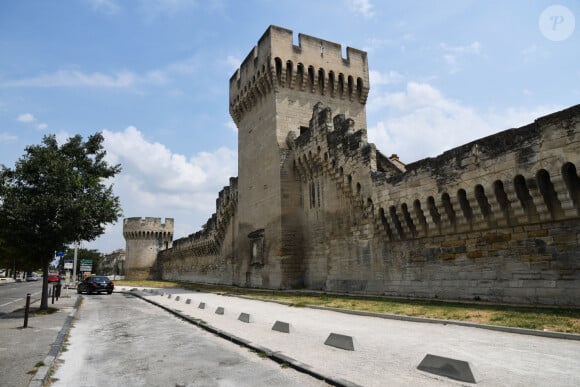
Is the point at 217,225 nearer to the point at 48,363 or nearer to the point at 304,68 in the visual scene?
the point at 304,68

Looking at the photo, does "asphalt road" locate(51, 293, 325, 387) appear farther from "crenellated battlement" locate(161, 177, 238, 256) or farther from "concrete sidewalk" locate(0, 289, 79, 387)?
"crenellated battlement" locate(161, 177, 238, 256)

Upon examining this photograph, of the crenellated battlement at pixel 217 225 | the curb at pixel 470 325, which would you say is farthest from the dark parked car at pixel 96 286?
the curb at pixel 470 325

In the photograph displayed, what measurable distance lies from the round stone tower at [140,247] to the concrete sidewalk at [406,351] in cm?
4409

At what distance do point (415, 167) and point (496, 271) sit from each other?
4.28m

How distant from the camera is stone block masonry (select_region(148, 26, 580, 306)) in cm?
992

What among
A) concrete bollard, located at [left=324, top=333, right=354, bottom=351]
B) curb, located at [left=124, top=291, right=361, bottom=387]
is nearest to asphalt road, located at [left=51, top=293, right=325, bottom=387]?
curb, located at [left=124, top=291, right=361, bottom=387]

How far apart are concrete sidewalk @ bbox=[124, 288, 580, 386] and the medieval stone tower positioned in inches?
453

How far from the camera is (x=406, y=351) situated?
6.02m

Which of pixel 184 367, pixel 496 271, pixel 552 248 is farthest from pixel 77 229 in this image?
pixel 552 248

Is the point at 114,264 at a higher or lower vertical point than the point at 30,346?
higher

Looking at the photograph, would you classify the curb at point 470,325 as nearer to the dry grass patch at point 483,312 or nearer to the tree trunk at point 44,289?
the dry grass patch at point 483,312

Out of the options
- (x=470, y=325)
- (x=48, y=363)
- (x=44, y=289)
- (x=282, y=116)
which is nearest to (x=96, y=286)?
(x=44, y=289)

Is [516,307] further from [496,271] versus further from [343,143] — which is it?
[343,143]

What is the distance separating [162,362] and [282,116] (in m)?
17.5
